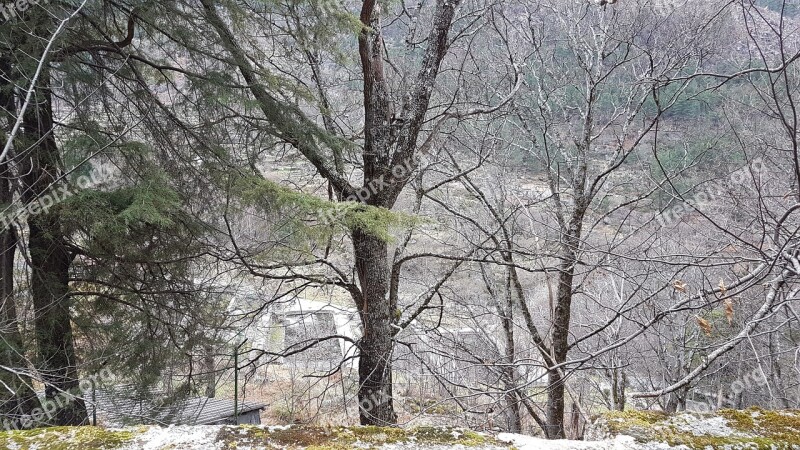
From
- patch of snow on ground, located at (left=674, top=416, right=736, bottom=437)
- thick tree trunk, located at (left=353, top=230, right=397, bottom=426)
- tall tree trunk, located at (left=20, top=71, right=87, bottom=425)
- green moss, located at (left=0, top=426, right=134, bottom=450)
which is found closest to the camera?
green moss, located at (left=0, top=426, right=134, bottom=450)

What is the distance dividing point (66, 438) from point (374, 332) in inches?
153

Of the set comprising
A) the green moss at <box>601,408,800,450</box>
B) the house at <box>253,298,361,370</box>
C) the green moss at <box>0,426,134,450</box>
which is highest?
the house at <box>253,298,361,370</box>

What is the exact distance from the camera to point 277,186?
434 cm

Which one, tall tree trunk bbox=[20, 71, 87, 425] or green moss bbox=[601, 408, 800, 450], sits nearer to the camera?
green moss bbox=[601, 408, 800, 450]

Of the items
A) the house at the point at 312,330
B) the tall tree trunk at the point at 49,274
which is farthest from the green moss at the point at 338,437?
the tall tree trunk at the point at 49,274

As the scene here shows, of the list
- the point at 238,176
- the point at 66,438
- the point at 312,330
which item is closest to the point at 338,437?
the point at 66,438

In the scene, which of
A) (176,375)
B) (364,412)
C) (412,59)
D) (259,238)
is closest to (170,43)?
(259,238)

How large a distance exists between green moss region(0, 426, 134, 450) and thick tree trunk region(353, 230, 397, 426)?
364 cm

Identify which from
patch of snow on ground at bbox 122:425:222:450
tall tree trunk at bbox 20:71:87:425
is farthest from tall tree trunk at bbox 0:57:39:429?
patch of snow on ground at bbox 122:425:222:450

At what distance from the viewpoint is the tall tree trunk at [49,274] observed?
4.58m

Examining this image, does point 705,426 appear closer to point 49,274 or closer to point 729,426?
point 729,426

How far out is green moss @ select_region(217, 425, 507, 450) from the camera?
141 cm

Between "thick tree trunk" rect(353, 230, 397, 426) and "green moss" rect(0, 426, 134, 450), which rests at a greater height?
"thick tree trunk" rect(353, 230, 397, 426)

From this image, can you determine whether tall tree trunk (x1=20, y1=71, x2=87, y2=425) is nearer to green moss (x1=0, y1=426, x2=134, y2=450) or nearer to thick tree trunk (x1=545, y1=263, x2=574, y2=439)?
green moss (x1=0, y1=426, x2=134, y2=450)
